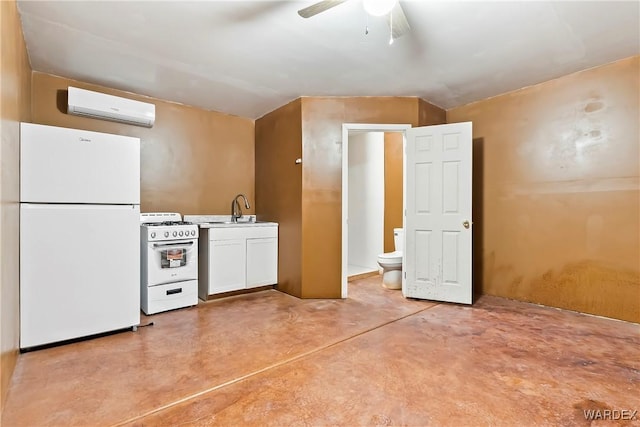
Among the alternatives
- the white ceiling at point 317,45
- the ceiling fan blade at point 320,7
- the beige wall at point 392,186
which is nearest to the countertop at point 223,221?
the white ceiling at point 317,45

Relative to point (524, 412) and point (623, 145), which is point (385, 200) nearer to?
point (623, 145)

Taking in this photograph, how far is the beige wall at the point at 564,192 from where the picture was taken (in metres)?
2.85

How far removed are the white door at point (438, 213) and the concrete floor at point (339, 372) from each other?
545mm

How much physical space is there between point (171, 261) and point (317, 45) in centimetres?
247

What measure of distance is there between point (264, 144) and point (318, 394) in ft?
11.2

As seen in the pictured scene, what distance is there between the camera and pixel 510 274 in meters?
3.63

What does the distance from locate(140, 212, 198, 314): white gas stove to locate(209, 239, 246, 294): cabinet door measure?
25 centimetres

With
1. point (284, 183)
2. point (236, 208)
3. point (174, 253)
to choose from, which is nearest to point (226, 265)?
point (174, 253)

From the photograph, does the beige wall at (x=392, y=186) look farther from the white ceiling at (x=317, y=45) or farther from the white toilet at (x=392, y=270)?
the white ceiling at (x=317, y=45)

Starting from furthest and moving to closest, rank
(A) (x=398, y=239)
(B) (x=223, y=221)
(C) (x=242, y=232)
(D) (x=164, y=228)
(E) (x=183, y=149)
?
Answer: (A) (x=398, y=239) < (B) (x=223, y=221) < (E) (x=183, y=149) < (C) (x=242, y=232) < (D) (x=164, y=228)

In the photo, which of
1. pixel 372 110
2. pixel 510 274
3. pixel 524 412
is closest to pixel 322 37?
pixel 372 110

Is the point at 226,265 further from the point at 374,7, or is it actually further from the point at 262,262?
the point at 374,7

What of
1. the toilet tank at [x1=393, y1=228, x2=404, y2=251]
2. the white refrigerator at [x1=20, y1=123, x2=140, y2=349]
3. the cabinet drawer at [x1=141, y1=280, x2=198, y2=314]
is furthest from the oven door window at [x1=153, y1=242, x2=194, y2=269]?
the toilet tank at [x1=393, y1=228, x2=404, y2=251]

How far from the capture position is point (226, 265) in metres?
3.69
